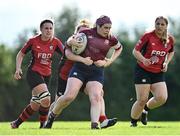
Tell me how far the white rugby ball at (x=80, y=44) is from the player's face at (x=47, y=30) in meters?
1.16

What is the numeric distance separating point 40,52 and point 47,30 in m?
0.47

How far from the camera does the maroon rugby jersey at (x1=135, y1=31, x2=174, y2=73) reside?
15.6m

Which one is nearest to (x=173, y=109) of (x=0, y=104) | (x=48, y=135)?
(x=0, y=104)

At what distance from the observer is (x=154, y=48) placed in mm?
15594

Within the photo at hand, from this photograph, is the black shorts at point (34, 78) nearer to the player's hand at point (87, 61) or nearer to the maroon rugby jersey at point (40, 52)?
the maroon rugby jersey at point (40, 52)

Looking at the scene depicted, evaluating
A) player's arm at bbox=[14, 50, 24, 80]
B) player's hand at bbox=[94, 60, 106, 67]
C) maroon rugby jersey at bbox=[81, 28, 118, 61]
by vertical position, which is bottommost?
player's arm at bbox=[14, 50, 24, 80]

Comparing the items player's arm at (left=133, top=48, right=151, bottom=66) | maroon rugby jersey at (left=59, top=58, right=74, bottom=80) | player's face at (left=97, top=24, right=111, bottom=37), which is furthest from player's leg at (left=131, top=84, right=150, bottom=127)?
player's face at (left=97, top=24, right=111, bottom=37)

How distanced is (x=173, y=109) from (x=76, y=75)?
59331 millimetres

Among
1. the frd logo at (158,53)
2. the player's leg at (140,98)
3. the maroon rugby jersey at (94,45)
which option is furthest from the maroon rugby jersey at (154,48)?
the maroon rugby jersey at (94,45)

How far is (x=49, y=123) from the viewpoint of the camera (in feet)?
48.2

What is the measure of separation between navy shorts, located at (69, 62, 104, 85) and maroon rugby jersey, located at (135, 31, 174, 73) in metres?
1.55

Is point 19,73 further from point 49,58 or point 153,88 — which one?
point 153,88

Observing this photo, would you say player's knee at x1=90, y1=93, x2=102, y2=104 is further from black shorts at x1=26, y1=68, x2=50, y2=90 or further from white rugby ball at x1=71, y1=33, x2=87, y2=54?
black shorts at x1=26, y1=68, x2=50, y2=90

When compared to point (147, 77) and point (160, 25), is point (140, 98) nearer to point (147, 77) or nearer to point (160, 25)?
point (147, 77)
